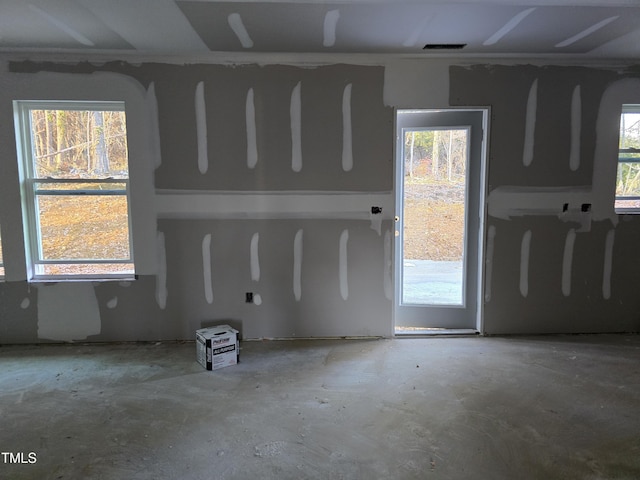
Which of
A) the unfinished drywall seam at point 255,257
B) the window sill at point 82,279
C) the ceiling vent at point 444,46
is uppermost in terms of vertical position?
the ceiling vent at point 444,46

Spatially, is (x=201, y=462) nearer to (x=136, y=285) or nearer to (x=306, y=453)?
(x=306, y=453)

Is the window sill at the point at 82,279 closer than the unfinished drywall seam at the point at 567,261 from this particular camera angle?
Yes

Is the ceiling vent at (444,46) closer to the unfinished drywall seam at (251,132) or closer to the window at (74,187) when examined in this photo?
the unfinished drywall seam at (251,132)

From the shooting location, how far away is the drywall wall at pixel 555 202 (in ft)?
12.6

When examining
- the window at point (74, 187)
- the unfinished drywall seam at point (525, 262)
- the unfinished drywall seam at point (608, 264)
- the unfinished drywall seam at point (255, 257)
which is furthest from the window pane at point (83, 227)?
the unfinished drywall seam at point (608, 264)

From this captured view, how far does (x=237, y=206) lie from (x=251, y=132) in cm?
67

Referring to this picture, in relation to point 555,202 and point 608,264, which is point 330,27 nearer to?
point 555,202

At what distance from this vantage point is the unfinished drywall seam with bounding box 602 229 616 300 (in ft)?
13.2

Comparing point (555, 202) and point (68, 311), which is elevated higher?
point (555, 202)

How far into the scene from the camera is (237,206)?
152 inches

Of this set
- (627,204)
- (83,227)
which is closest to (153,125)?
(83,227)

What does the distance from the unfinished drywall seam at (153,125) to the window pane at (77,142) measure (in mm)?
255

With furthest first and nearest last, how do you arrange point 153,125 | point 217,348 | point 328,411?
1. point 153,125
2. point 217,348
3. point 328,411

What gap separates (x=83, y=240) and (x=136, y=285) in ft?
2.08
